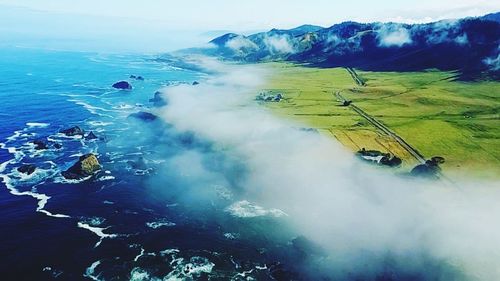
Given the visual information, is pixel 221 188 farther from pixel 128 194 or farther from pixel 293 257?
pixel 293 257

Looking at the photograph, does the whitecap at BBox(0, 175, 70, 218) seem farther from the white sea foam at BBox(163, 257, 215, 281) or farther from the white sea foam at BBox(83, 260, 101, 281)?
the white sea foam at BBox(163, 257, 215, 281)

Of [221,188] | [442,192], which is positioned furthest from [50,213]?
[442,192]

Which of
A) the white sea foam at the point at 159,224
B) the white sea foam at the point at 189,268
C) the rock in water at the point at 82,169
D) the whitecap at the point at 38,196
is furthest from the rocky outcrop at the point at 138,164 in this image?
the white sea foam at the point at 189,268

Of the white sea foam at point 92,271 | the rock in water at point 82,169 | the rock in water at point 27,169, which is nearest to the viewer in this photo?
the white sea foam at point 92,271

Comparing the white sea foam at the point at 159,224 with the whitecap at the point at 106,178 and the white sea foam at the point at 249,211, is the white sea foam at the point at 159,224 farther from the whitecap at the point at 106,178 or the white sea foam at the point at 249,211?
the whitecap at the point at 106,178

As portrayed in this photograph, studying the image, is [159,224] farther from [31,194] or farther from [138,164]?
[138,164]

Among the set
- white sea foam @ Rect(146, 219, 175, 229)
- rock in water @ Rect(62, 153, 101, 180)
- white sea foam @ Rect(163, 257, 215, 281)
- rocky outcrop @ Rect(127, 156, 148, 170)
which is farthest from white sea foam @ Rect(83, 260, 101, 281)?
rocky outcrop @ Rect(127, 156, 148, 170)
